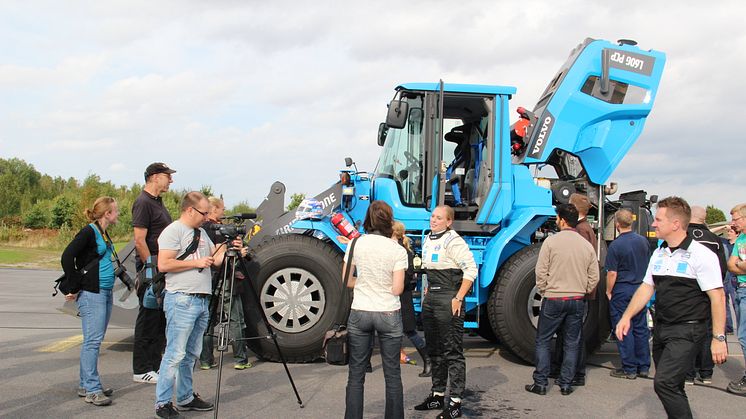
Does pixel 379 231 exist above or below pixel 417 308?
above

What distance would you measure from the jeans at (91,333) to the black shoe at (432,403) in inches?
108

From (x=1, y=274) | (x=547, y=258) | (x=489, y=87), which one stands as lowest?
(x=1, y=274)

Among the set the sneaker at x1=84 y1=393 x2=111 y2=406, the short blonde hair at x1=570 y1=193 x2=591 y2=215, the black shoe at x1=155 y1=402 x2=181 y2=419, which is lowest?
the sneaker at x1=84 y1=393 x2=111 y2=406

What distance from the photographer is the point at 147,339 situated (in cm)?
607

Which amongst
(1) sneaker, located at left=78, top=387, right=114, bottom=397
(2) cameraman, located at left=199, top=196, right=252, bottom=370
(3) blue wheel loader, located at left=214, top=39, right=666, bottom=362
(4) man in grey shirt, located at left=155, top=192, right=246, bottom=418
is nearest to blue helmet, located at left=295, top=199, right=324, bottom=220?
(3) blue wheel loader, located at left=214, top=39, right=666, bottom=362

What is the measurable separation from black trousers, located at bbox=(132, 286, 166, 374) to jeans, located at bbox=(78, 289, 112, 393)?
59cm

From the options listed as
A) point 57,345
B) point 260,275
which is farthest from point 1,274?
point 260,275

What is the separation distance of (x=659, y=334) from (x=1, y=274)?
18727 millimetres

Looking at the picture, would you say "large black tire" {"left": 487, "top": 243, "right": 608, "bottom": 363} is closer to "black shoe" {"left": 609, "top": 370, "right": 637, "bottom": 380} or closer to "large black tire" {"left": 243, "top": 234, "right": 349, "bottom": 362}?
"black shoe" {"left": 609, "top": 370, "right": 637, "bottom": 380}

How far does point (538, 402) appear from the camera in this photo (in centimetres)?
580

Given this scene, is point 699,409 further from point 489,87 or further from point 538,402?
point 489,87

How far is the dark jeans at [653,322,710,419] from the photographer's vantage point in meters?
4.12

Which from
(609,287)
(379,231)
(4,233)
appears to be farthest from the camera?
(4,233)

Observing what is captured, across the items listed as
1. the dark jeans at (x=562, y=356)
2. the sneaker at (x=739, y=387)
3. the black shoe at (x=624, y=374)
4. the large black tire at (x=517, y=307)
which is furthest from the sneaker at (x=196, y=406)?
the sneaker at (x=739, y=387)
